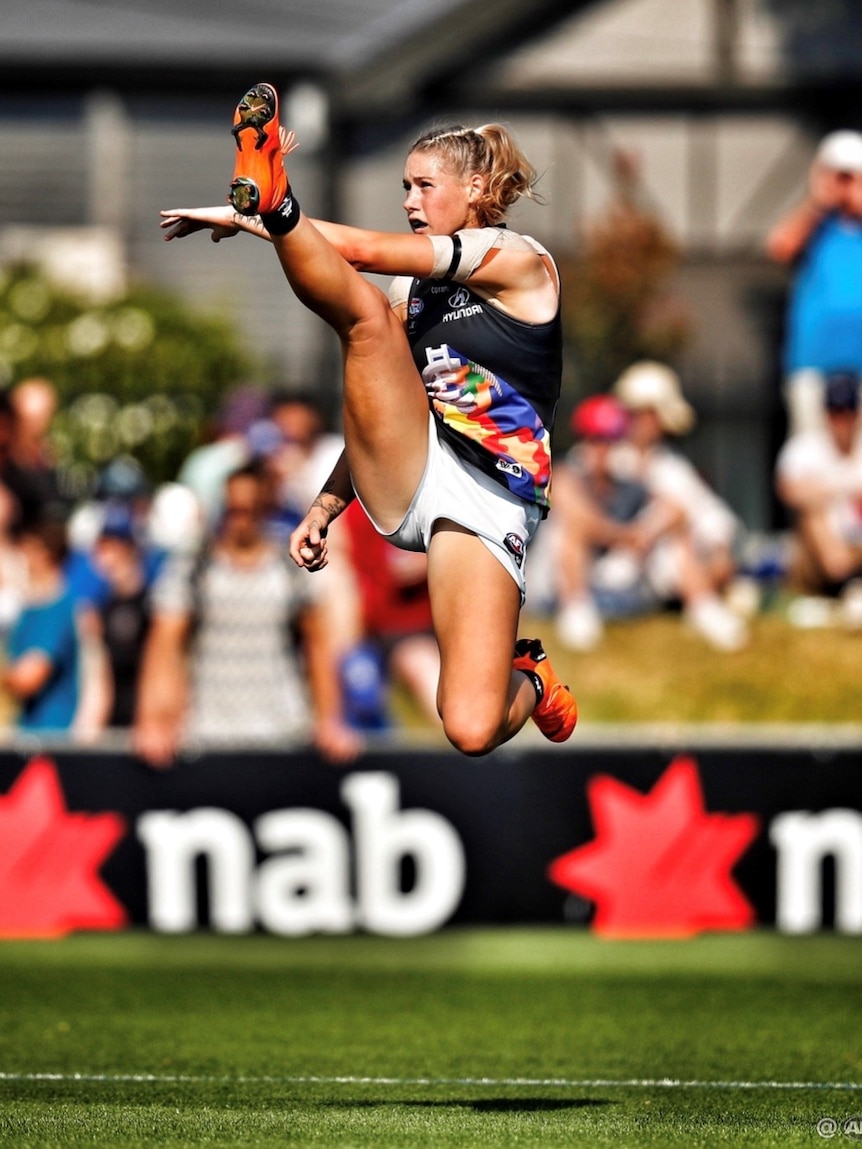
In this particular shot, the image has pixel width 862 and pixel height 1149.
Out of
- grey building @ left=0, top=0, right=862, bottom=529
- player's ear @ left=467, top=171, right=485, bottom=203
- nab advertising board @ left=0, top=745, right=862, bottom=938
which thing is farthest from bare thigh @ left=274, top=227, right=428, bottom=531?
grey building @ left=0, top=0, right=862, bottom=529

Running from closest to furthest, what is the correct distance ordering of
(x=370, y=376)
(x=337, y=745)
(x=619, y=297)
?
(x=370, y=376), (x=337, y=745), (x=619, y=297)

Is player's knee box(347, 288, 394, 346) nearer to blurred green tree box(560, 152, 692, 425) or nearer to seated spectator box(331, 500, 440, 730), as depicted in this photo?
seated spectator box(331, 500, 440, 730)

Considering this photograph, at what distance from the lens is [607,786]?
9.96 m

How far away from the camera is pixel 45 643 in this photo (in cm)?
1068

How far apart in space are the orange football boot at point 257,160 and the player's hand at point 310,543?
1220 millimetres

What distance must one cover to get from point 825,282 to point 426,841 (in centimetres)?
386

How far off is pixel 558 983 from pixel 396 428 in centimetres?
351

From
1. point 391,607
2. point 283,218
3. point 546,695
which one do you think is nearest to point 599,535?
point 391,607

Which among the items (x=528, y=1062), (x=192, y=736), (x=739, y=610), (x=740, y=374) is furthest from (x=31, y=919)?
(x=740, y=374)

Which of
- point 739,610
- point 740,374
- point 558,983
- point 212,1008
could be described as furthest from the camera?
point 740,374

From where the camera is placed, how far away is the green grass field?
5914 millimetres

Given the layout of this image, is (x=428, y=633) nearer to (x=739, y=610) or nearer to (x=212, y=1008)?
(x=739, y=610)

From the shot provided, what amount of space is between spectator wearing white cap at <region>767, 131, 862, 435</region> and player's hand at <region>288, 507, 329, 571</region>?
5748 mm

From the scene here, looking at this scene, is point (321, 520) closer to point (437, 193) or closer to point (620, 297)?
point (437, 193)
